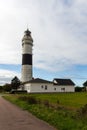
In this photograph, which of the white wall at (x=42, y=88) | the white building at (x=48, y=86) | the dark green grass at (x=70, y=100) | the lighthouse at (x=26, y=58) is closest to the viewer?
the dark green grass at (x=70, y=100)

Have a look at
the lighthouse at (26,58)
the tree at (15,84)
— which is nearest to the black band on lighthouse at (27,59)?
the lighthouse at (26,58)

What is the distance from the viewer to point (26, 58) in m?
78.4

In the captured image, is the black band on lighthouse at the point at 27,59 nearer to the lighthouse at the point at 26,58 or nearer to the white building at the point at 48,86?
the lighthouse at the point at 26,58

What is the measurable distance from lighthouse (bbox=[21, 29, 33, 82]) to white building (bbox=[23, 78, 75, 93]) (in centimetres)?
267

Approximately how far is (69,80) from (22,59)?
1528 cm

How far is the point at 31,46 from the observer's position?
81.3m

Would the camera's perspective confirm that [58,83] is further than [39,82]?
Yes

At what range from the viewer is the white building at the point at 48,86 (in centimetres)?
7238

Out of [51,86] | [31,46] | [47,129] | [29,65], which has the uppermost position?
[31,46]

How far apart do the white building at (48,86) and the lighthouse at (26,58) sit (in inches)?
105

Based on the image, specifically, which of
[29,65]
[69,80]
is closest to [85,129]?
[29,65]

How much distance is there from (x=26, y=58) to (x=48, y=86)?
10175 mm

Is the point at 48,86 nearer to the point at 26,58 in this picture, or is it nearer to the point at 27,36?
the point at 26,58

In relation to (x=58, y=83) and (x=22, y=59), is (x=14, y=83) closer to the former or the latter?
(x=22, y=59)
